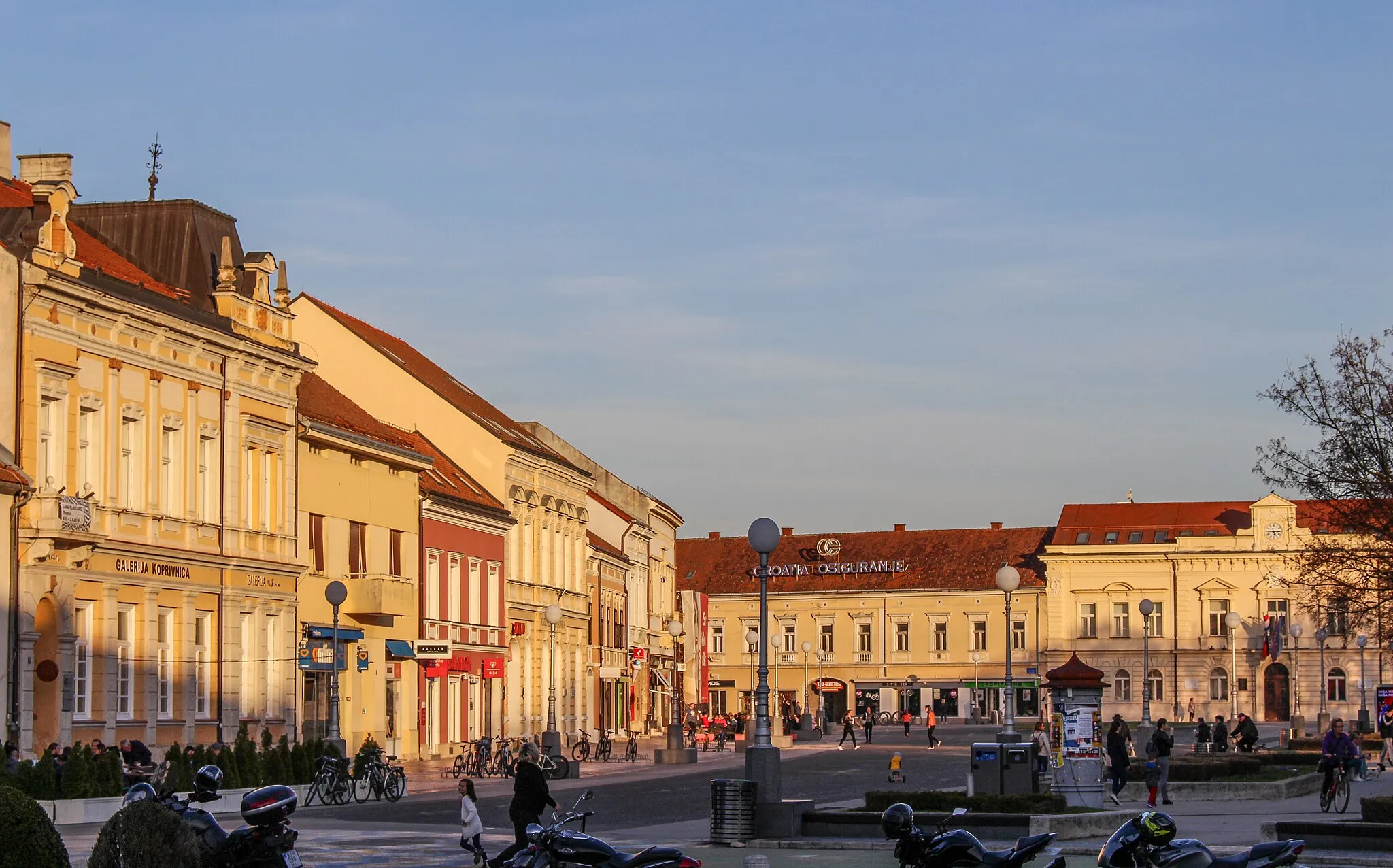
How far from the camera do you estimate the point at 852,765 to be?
53.1 meters

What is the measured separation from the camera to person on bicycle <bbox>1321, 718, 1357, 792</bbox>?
1251 inches

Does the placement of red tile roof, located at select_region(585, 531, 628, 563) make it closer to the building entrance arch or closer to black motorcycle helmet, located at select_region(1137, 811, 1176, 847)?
the building entrance arch

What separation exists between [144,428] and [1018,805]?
67.9 feet

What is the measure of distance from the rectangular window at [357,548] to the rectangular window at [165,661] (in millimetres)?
9200

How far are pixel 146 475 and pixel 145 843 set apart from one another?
89.4 ft

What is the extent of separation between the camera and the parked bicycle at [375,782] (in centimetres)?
3659

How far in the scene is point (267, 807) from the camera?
15.2 metres

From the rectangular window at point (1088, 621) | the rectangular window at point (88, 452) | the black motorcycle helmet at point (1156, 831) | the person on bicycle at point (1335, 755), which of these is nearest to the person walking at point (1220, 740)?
the person on bicycle at point (1335, 755)

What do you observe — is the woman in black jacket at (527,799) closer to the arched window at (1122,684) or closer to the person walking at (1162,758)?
the person walking at (1162,758)

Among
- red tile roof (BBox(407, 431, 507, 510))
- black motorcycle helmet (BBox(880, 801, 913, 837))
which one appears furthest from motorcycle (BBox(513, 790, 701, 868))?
red tile roof (BBox(407, 431, 507, 510))

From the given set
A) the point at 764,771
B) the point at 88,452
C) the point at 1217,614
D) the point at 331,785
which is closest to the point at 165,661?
the point at 88,452

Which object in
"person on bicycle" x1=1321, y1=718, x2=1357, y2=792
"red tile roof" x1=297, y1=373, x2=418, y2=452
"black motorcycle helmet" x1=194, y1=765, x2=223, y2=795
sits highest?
"red tile roof" x1=297, y1=373, x2=418, y2=452

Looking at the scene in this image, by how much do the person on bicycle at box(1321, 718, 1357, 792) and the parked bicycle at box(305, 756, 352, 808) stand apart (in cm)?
1658

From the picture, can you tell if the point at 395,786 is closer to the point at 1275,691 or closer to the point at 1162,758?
the point at 1162,758
